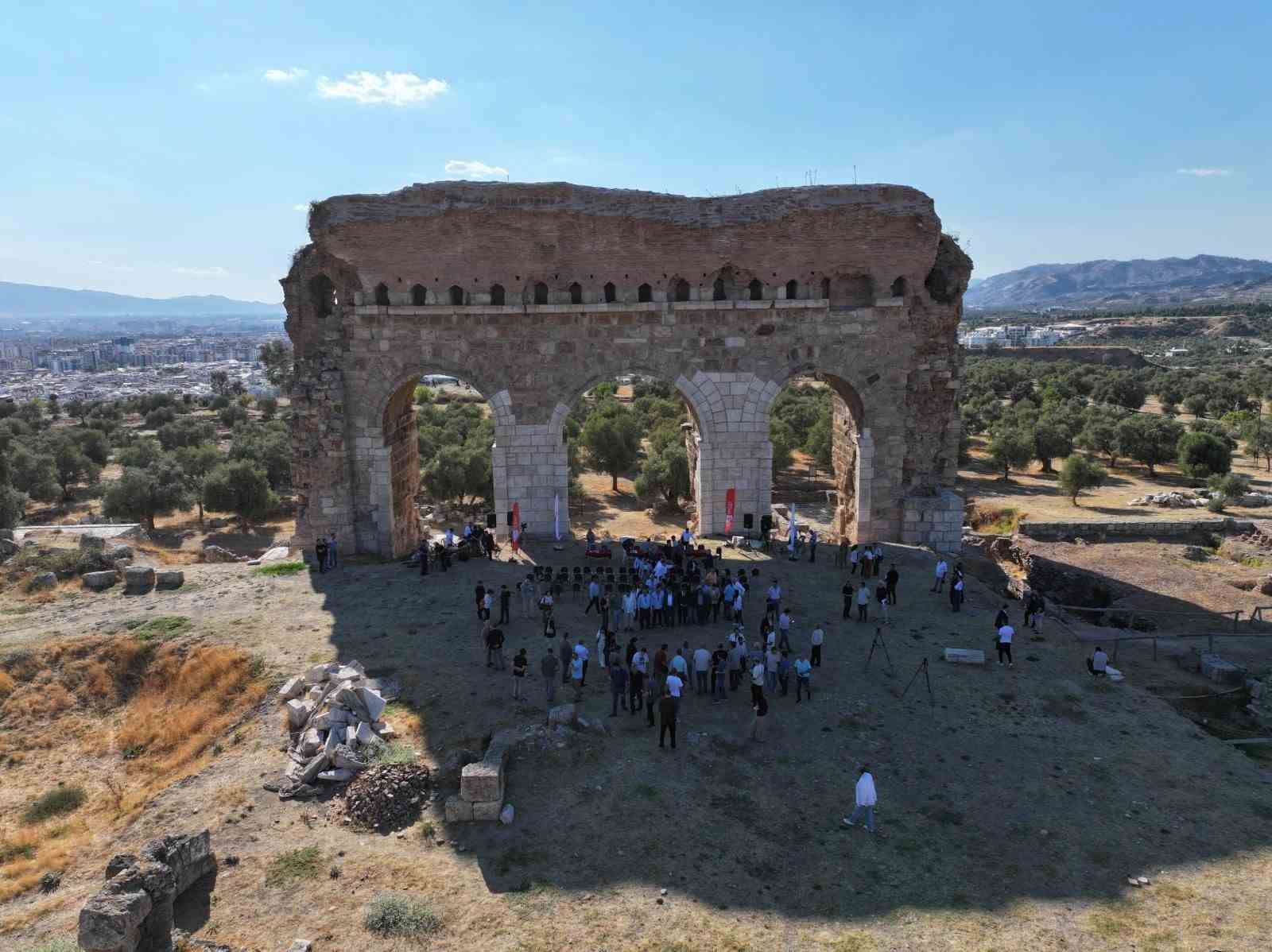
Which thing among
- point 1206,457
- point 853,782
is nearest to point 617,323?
point 853,782

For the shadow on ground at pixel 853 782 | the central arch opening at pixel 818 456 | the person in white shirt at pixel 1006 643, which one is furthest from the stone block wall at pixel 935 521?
the person in white shirt at pixel 1006 643

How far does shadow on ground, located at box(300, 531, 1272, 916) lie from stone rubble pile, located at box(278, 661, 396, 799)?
0.91 m

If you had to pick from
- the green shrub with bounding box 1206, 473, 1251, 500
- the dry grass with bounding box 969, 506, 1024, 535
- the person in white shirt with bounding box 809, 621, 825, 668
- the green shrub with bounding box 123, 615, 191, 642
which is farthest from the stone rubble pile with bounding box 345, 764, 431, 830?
the green shrub with bounding box 1206, 473, 1251, 500

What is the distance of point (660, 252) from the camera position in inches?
894

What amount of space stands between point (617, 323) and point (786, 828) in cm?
1540

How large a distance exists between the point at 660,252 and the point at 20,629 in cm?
1791

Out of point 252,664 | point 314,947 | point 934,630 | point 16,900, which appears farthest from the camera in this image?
point 934,630

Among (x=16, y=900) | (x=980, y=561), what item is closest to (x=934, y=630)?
(x=980, y=561)

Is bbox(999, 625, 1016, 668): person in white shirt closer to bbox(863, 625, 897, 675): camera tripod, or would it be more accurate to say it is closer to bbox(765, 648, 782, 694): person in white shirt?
bbox(863, 625, 897, 675): camera tripod

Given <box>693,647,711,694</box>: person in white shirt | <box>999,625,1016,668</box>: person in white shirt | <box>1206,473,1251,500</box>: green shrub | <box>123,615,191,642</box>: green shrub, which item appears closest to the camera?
<box>693,647,711,694</box>: person in white shirt

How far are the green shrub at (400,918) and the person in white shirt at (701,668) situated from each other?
6168 millimetres

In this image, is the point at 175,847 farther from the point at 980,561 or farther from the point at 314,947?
the point at 980,561

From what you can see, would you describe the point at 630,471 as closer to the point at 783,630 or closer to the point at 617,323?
the point at 617,323

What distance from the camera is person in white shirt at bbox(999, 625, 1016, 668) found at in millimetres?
15914
